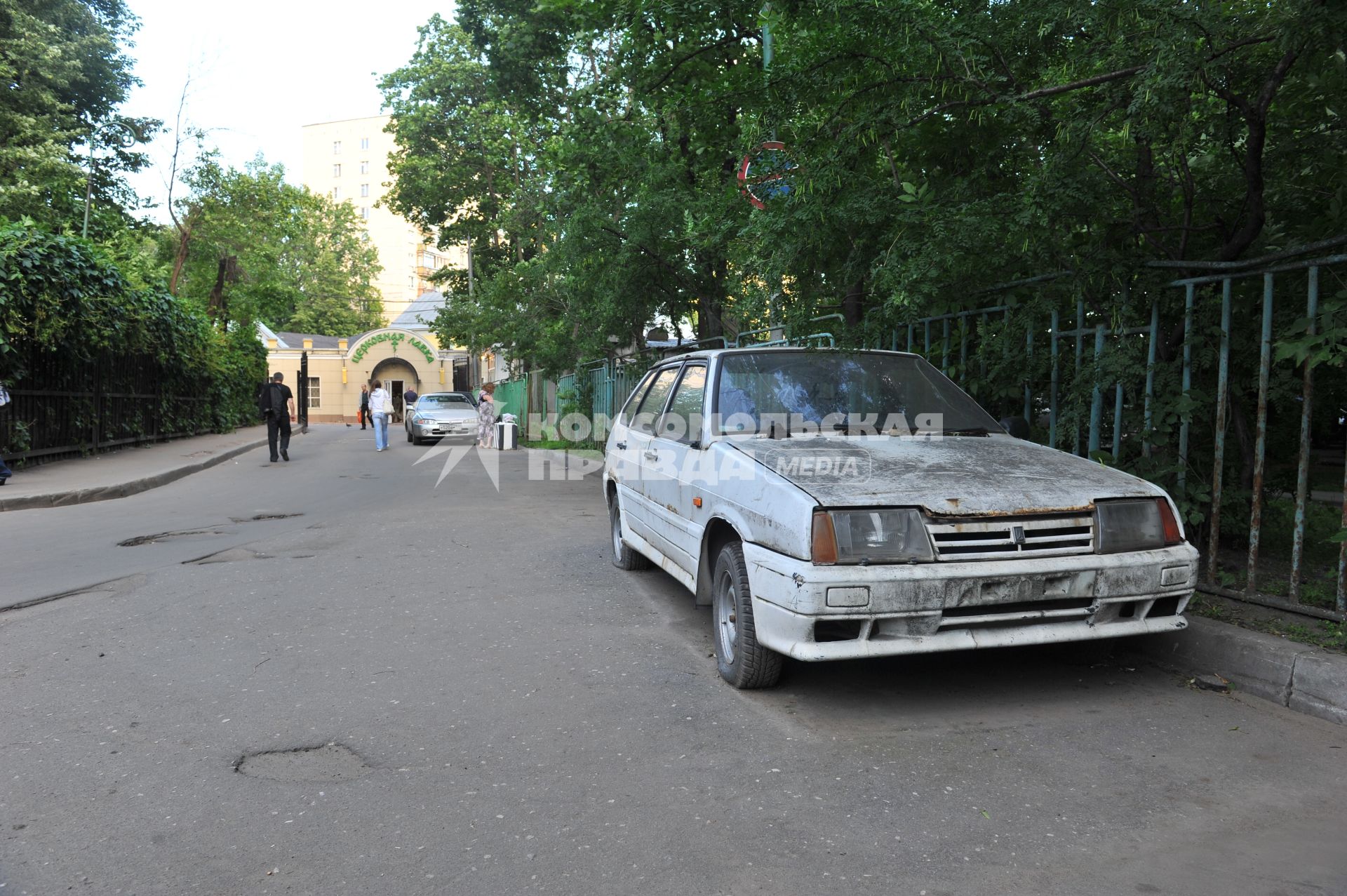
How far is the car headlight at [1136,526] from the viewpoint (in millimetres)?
3910

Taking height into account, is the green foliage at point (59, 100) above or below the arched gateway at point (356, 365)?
above

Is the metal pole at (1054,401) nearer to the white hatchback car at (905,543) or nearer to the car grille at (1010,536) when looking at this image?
the white hatchback car at (905,543)

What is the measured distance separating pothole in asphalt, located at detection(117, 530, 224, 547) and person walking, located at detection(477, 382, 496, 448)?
15062 mm

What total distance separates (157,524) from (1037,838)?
933 centimetres

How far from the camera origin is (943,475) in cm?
404

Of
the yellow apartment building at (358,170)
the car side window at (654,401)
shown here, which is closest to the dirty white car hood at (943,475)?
the car side window at (654,401)

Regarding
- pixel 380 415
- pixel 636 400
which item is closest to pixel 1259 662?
pixel 636 400

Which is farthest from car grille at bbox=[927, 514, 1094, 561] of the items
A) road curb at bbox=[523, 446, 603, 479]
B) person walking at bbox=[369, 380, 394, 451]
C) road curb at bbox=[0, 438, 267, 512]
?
person walking at bbox=[369, 380, 394, 451]

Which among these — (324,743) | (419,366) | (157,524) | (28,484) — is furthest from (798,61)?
(419,366)

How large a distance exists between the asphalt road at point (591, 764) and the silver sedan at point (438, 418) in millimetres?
21381

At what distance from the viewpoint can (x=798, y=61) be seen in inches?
240

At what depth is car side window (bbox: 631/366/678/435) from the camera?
607 centimetres

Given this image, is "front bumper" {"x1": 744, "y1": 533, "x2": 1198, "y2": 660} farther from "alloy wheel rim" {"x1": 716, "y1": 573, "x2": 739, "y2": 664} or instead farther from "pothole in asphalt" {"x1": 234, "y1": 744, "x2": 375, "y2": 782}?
"pothole in asphalt" {"x1": 234, "y1": 744, "x2": 375, "y2": 782}

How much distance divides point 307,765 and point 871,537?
7.49 ft
